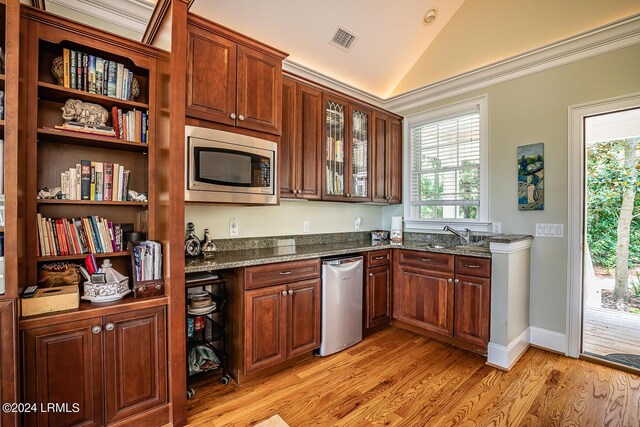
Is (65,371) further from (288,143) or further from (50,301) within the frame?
(288,143)

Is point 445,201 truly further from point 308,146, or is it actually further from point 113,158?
point 113,158

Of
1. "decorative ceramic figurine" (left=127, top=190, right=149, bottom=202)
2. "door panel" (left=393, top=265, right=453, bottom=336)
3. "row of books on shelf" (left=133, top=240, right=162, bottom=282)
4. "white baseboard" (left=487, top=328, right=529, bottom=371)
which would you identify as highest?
"decorative ceramic figurine" (left=127, top=190, right=149, bottom=202)

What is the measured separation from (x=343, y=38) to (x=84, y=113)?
2440 millimetres

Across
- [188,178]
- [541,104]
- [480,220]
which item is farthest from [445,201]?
[188,178]

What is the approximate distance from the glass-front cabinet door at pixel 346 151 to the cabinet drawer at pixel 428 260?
2.64 ft

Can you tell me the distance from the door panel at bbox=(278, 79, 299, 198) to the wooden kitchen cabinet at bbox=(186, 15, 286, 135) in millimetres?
294

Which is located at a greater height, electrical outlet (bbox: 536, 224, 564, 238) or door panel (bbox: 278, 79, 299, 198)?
door panel (bbox: 278, 79, 299, 198)

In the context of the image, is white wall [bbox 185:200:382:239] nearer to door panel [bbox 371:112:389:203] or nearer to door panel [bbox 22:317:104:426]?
door panel [bbox 371:112:389:203]

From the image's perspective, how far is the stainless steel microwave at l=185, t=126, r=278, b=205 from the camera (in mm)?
2006

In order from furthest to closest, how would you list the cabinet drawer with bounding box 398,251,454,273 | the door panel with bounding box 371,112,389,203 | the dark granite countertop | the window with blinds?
the door panel with bounding box 371,112,389,203 < the window with blinds < the cabinet drawer with bounding box 398,251,454,273 < the dark granite countertop

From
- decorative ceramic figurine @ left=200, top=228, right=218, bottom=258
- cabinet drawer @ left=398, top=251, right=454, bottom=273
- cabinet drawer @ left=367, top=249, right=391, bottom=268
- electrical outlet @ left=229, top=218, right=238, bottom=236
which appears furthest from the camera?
cabinet drawer @ left=367, top=249, right=391, bottom=268

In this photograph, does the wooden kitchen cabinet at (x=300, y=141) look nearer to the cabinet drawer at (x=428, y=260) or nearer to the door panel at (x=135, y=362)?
the cabinet drawer at (x=428, y=260)

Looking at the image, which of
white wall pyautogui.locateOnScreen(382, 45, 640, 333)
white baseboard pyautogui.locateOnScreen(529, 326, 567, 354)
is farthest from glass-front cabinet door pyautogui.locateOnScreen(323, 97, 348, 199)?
white baseboard pyautogui.locateOnScreen(529, 326, 567, 354)

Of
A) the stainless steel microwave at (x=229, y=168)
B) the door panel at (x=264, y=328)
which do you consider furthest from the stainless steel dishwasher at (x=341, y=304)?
the stainless steel microwave at (x=229, y=168)
